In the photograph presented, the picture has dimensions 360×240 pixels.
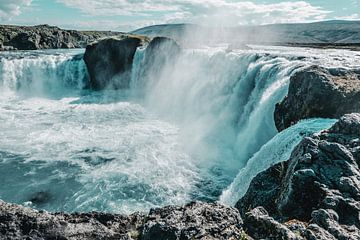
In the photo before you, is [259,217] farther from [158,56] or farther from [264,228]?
[158,56]

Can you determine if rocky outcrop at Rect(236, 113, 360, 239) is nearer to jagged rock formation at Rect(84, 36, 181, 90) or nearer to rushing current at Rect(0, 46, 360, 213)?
rushing current at Rect(0, 46, 360, 213)

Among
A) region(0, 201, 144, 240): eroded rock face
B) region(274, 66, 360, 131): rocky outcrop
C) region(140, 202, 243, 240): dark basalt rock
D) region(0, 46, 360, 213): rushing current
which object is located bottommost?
region(0, 46, 360, 213): rushing current

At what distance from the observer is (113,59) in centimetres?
4938

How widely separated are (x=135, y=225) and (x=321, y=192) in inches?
164

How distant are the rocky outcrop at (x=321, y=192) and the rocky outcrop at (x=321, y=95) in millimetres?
4508

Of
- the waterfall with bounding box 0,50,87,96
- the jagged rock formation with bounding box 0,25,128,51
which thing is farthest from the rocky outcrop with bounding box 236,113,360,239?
the jagged rock formation with bounding box 0,25,128,51

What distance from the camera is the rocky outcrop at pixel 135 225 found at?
241 inches

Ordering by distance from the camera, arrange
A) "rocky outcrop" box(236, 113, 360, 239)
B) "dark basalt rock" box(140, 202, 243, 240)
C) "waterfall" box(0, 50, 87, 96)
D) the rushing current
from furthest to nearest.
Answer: "waterfall" box(0, 50, 87, 96), the rushing current, "rocky outcrop" box(236, 113, 360, 239), "dark basalt rock" box(140, 202, 243, 240)

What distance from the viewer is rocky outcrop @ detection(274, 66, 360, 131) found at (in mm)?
14164

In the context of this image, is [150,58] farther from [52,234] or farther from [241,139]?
[52,234]

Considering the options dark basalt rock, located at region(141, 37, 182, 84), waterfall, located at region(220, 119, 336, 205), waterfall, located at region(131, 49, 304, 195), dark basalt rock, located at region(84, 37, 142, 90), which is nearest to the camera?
waterfall, located at region(220, 119, 336, 205)

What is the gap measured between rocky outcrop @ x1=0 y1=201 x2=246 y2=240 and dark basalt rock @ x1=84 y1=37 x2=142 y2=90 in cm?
4377

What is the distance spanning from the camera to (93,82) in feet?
167

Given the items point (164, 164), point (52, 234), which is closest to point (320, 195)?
point (52, 234)
